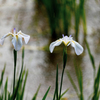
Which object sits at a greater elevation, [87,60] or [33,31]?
[33,31]

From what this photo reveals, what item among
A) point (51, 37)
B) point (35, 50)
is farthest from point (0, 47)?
point (51, 37)

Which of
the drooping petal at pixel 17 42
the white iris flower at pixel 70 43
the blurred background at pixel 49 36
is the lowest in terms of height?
the white iris flower at pixel 70 43

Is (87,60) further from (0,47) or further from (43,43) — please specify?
(0,47)

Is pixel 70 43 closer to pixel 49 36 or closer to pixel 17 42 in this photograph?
pixel 17 42

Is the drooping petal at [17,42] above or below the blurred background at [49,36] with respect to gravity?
below

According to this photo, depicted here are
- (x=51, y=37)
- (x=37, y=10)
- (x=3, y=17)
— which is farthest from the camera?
(x=37, y=10)

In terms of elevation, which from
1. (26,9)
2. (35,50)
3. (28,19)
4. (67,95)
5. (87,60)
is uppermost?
(26,9)

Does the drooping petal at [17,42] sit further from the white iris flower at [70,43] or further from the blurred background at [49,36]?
the blurred background at [49,36]

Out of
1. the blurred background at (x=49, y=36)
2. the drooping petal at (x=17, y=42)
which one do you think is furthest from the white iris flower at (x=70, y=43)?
the blurred background at (x=49, y=36)

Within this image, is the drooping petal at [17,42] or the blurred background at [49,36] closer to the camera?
the drooping petal at [17,42]
